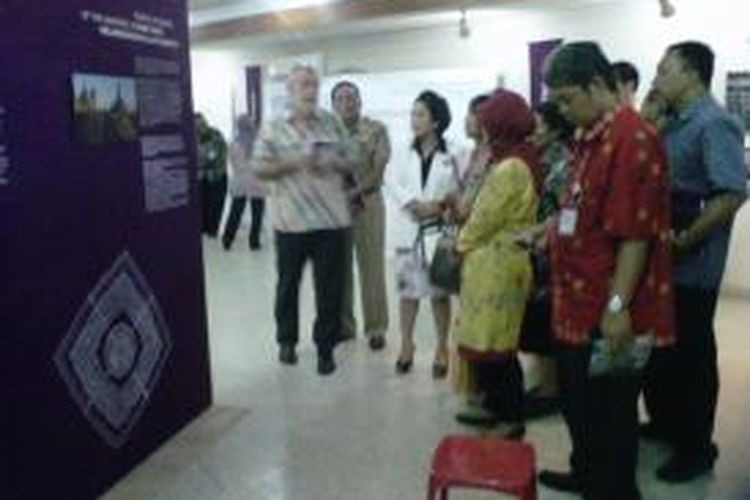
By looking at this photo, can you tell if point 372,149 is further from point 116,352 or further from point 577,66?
point 577,66

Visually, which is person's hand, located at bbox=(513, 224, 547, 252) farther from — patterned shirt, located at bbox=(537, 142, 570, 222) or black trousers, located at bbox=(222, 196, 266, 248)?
black trousers, located at bbox=(222, 196, 266, 248)

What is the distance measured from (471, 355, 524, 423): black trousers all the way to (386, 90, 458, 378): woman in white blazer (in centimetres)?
64

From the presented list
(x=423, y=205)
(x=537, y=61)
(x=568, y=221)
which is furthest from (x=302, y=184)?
(x=537, y=61)

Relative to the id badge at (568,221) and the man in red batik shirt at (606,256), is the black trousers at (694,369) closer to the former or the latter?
the man in red batik shirt at (606,256)

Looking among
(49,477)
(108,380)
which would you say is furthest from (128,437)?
(49,477)

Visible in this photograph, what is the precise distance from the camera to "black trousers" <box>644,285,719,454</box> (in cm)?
293

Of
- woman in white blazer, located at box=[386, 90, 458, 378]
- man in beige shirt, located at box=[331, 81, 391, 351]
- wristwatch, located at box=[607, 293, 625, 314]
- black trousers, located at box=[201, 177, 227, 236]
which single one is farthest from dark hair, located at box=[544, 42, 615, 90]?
black trousers, located at box=[201, 177, 227, 236]

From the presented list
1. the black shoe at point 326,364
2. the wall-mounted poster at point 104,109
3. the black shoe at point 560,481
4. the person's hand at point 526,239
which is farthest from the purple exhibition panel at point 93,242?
the black shoe at point 560,481

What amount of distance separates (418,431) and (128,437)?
3.66ft

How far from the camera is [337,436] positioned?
3496 millimetres

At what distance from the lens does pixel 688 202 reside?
2844 millimetres

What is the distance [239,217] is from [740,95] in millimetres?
5286

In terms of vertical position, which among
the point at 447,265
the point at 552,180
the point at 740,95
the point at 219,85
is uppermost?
the point at 219,85

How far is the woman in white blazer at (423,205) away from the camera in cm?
402
